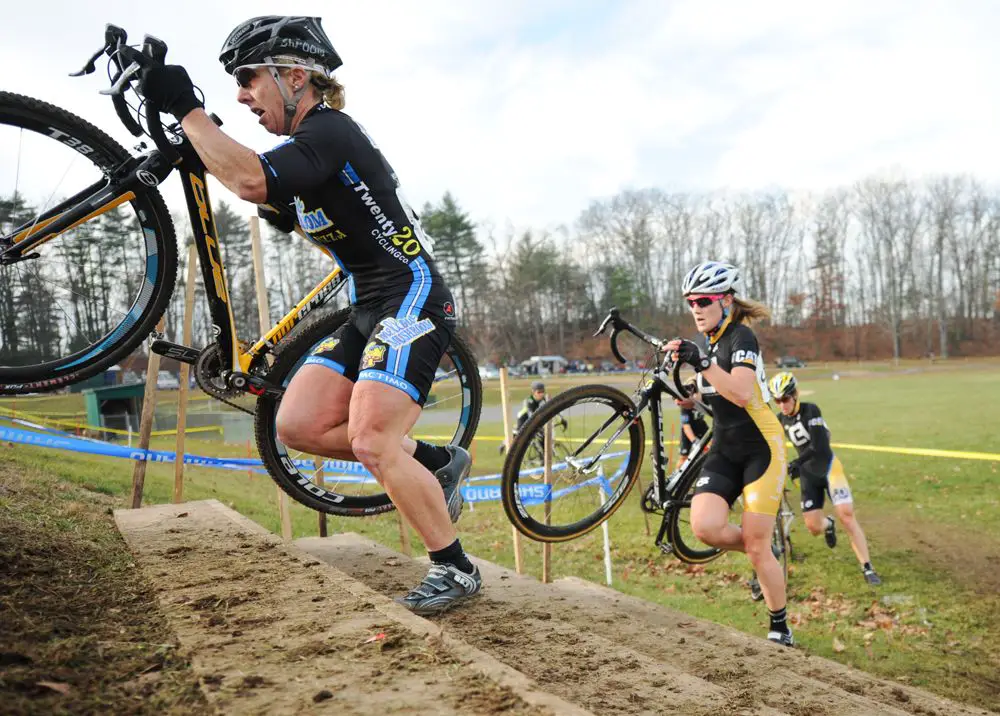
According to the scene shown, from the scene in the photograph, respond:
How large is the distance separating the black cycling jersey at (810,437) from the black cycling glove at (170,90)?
26.8 ft

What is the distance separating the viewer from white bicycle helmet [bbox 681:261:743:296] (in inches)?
209

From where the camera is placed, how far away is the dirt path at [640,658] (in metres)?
2.74

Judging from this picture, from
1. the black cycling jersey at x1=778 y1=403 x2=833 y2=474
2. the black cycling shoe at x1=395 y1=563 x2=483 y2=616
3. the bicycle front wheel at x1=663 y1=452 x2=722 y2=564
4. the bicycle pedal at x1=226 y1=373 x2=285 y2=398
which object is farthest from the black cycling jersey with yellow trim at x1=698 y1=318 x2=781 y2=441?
the black cycling jersey at x1=778 y1=403 x2=833 y2=474

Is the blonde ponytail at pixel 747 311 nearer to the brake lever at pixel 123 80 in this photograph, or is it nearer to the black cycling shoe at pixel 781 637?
the black cycling shoe at pixel 781 637

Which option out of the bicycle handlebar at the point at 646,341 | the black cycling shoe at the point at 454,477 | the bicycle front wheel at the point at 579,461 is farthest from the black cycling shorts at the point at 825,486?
the black cycling shoe at the point at 454,477

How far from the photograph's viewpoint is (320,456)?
4.05 m

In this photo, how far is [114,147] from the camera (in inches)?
124

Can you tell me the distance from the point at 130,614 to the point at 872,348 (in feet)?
251

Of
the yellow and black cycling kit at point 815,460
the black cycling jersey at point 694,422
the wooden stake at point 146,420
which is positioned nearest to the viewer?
the wooden stake at point 146,420

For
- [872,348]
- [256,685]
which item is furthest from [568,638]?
[872,348]

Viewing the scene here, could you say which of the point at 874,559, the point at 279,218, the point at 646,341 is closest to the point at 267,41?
the point at 279,218

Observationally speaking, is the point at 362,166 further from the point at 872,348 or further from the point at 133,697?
the point at 872,348

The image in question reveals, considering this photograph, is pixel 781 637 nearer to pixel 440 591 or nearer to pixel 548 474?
pixel 548 474

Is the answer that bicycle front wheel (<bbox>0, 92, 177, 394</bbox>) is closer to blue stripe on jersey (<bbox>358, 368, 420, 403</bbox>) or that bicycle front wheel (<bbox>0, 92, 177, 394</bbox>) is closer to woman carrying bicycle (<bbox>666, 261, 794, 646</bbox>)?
blue stripe on jersey (<bbox>358, 368, 420, 403</bbox>)
